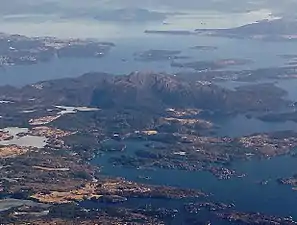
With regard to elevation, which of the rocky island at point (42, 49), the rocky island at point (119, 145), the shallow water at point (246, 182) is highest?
the rocky island at point (42, 49)

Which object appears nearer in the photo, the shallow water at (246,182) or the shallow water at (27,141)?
the shallow water at (246,182)

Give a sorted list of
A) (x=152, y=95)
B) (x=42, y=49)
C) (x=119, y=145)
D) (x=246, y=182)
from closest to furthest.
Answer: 1. (x=246, y=182)
2. (x=119, y=145)
3. (x=152, y=95)
4. (x=42, y=49)

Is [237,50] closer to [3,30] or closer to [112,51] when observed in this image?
[112,51]

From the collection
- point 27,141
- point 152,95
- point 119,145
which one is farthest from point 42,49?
point 119,145

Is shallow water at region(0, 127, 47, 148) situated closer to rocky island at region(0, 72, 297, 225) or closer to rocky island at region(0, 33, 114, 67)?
rocky island at region(0, 72, 297, 225)

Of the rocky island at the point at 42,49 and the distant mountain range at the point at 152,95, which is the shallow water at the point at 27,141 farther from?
the rocky island at the point at 42,49

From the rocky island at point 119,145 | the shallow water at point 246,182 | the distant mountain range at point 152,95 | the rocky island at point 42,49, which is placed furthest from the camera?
the rocky island at point 42,49

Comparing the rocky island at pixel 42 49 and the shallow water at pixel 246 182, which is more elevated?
the rocky island at pixel 42 49

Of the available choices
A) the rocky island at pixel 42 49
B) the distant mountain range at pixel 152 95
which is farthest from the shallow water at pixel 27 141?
the rocky island at pixel 42 49

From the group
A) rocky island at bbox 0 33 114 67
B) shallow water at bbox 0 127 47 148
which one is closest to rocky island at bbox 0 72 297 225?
shallow water at bbox 0 127 47 148

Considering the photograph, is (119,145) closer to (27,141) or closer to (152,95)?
(27,141)

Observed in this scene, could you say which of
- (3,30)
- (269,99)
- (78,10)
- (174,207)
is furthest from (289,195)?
(78,10)

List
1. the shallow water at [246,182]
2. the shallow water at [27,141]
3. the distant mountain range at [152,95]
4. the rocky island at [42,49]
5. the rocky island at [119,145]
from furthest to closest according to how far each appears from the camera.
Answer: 1. the rocky island at [42,49]
2. the distant mountain range at [152,95]
3. the shallow water at [27,141]
4. the shallow water at [246,182]
5. the rocky island at [119,145]
